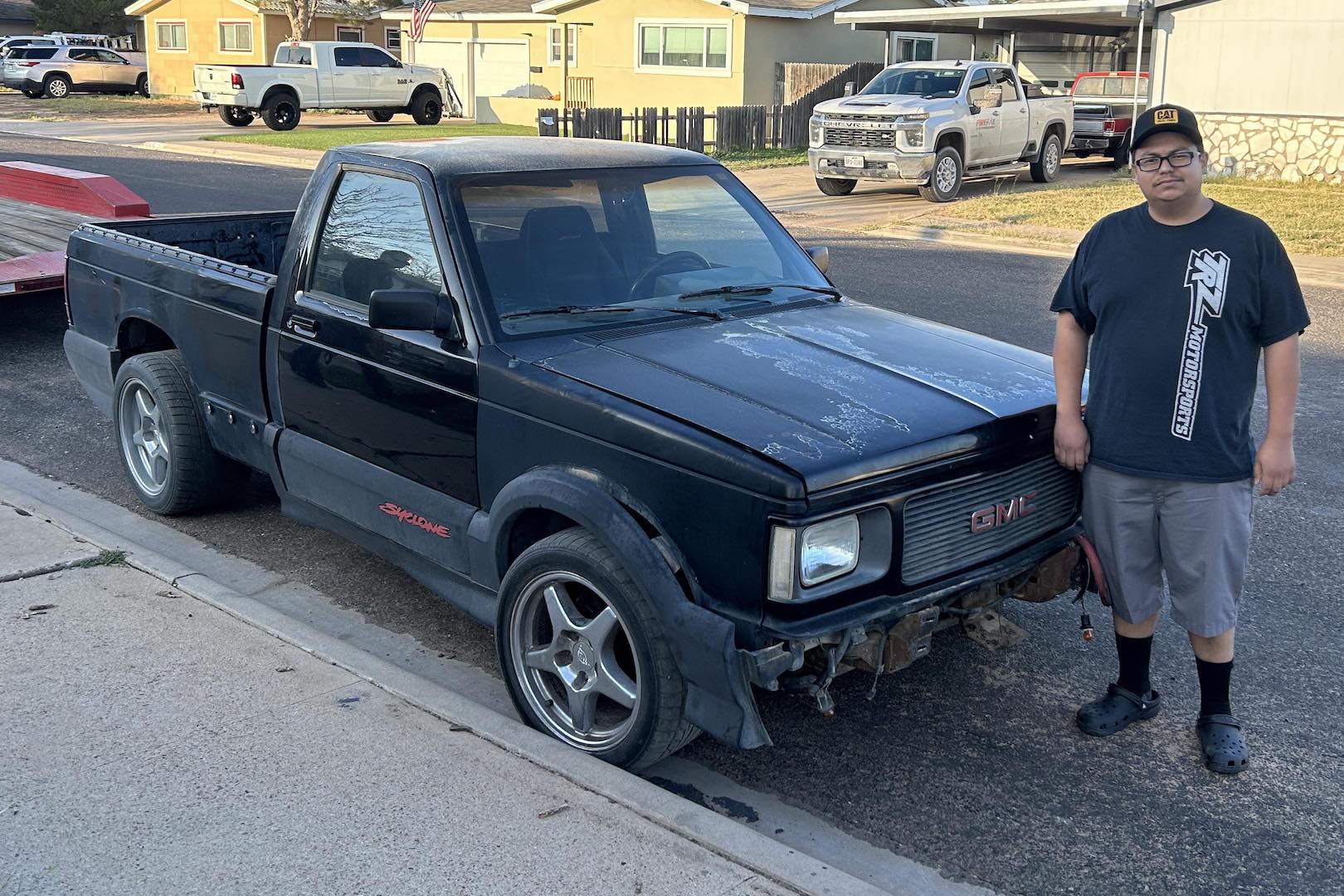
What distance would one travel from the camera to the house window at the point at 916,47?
3394 cm

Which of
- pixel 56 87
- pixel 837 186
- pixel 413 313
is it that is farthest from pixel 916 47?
pixel 413 313

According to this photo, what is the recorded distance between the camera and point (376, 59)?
36.9m

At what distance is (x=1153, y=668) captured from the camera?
4738 mm

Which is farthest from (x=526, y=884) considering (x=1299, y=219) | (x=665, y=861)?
(x=1299, y=219)

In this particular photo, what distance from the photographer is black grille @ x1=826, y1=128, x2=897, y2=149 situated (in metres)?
19.0

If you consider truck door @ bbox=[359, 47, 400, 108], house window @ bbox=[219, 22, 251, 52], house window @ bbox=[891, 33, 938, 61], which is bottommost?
truck door @ bbox=[359, 47, 400, 108]

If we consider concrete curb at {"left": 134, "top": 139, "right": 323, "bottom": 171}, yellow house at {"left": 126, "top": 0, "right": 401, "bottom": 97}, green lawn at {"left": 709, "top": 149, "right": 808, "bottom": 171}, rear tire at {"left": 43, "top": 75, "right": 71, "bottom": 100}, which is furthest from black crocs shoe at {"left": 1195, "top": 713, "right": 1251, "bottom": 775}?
rear tire at {"left": 43, "top": 75, "right": 71, "bottom": 100}

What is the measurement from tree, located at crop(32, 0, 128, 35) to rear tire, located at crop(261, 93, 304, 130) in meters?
27.6

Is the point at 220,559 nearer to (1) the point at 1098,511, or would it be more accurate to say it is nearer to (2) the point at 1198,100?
(1) the point at 1098,511

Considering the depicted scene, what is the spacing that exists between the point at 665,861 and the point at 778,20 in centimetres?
3026

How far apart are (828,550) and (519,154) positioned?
2.17 m

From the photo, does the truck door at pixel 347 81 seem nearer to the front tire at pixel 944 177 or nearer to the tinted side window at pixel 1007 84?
the tinted side window at pixel 1007 84

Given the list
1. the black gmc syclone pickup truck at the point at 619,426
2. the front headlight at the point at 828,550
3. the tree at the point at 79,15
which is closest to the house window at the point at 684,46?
the black gmc syclone pickup truck at the point at 619,426

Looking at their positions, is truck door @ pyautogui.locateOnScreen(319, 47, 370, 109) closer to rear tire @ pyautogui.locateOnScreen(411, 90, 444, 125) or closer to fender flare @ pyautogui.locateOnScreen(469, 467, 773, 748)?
rear tire @ pyautogui.locateOnScreen(411, 90, 444, 125)
